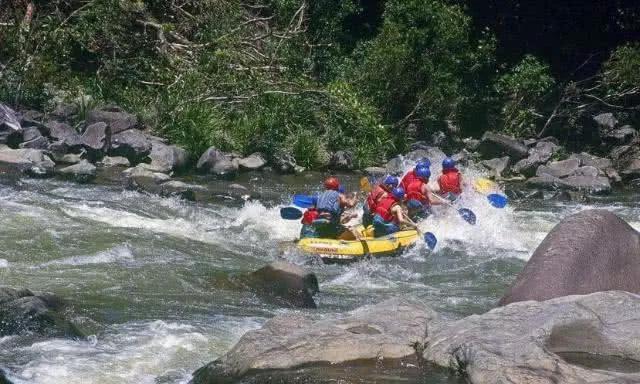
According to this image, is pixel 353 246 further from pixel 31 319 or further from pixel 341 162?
pixel 341 162

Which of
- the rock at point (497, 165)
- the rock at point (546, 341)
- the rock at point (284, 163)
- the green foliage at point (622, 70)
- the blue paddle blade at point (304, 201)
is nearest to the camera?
the rock at point (546, 341)

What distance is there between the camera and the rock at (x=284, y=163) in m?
15.8

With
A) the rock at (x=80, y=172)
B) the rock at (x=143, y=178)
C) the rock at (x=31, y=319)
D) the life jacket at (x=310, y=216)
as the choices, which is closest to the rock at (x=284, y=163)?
the rock at (x=143, y=178)

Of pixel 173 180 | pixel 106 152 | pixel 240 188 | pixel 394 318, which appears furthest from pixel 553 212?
pixel 394 318

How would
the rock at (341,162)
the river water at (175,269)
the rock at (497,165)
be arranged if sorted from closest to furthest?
the river water at (175,269) < the rock at (341,162) < the rock at (497,165)

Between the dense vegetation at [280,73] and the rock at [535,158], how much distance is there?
115 cm

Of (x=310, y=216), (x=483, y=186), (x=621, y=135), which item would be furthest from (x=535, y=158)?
(x=310, y=216)

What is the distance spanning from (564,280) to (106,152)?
388 inches

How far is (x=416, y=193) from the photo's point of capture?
38.2ft

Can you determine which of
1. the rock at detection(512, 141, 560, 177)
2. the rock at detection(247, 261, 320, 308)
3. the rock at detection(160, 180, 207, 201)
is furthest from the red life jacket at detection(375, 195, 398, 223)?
the rock at detection(512, 141, 560, 177)

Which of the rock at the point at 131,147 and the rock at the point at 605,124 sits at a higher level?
the rock at the point at 605,124

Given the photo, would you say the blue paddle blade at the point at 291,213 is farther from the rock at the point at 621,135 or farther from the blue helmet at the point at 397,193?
the rock at the point at 621,135

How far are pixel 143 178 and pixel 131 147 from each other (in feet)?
3.84

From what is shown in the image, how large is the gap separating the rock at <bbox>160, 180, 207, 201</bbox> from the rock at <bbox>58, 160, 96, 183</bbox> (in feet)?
3.26
